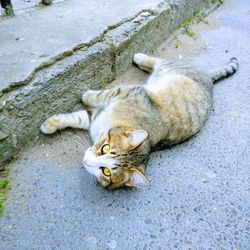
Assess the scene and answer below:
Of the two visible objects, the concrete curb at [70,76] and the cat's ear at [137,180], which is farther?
the concrete curb at [70,76]

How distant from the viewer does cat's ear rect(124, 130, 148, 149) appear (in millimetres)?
1985

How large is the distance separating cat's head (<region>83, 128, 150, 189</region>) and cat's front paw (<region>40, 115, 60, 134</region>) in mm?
383

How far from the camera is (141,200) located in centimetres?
210

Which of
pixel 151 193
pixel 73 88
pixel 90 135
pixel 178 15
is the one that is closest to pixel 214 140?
pixel 151 193

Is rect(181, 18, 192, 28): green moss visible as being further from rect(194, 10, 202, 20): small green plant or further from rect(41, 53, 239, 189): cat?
rect(41, 53, 239, 189): cat

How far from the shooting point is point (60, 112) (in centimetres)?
250

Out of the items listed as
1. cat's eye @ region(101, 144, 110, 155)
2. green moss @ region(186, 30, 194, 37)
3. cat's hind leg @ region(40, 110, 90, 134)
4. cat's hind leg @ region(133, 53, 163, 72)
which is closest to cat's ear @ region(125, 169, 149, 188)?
cat's eye @ region(101, 144, 110, 155)

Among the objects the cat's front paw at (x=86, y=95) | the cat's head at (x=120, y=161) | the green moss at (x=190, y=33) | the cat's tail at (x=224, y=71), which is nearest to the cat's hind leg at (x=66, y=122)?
the cat's front paw at (x=86, y=95)

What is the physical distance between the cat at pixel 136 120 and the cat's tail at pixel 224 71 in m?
0.19

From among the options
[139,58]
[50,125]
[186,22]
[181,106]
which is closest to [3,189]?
[50,125]

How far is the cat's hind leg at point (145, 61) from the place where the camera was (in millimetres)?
3201

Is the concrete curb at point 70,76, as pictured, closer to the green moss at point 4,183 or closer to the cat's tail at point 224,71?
the green moss at point 4,183

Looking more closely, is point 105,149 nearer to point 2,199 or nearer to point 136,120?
point 136,120

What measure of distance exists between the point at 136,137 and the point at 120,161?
0.19m
